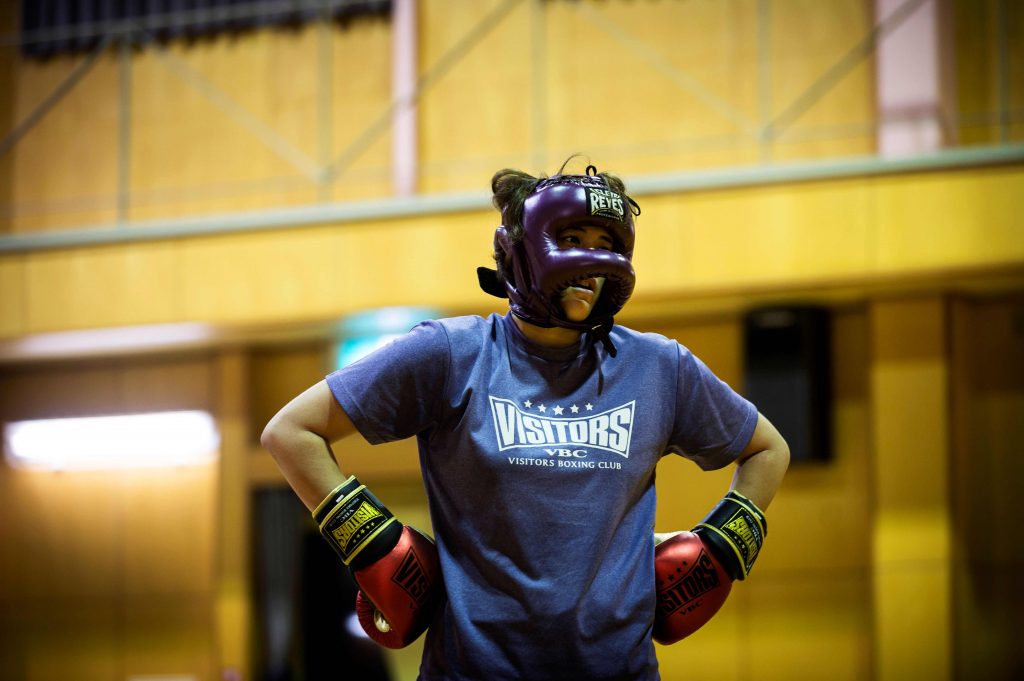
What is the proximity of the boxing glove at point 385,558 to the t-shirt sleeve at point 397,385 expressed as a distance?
0.14 meters

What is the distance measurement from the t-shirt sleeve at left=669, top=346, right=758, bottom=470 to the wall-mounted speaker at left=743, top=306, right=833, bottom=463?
487 centimetres

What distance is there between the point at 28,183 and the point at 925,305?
6.33 meters

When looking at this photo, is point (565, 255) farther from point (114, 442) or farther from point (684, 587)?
point (114, 442)

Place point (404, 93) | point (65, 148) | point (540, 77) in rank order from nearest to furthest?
point (540, 77) < point (404, 93) < point (65, 148)

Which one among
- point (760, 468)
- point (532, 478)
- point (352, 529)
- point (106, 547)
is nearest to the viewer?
point (532, 478)

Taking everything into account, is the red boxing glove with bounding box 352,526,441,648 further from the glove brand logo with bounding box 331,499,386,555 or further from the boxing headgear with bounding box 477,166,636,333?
the boxing headgear with bounding box 477,166,636,333

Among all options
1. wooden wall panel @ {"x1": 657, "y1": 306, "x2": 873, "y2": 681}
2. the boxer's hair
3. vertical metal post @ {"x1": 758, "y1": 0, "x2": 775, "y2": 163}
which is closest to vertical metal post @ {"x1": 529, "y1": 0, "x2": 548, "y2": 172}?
vertical metal post @ {"x1": 758, "y1": 0, "x2": 775, "y2": 163}

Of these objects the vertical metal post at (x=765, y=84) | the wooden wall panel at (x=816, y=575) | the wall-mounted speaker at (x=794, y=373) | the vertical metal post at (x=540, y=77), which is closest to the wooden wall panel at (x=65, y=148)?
the vertical metal post at (x=540, y=77)

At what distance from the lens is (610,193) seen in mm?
2254

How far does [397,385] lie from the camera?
212 centimetres

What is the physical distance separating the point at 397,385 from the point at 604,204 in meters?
0.50

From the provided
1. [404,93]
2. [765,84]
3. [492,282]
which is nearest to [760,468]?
[492,282]

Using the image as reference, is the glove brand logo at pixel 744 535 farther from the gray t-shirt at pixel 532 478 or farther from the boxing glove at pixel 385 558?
the boxing glove at pixel 385 558

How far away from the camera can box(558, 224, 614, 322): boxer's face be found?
216 centimetres
